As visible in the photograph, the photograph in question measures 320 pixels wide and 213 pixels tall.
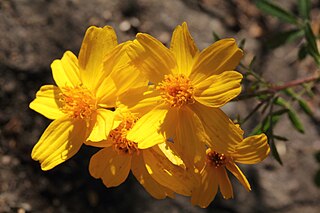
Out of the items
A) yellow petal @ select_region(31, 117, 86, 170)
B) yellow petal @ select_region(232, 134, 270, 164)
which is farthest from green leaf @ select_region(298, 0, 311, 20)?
yellow petal @ select_region(31, 117, 86, 170)

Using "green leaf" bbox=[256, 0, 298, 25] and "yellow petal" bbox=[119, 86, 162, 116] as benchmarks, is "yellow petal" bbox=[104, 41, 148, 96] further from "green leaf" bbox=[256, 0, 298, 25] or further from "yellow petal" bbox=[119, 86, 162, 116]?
"green leaf" bbox=[256, 0, 298, 25]

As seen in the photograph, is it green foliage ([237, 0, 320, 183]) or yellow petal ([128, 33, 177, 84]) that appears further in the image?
green foliage ([237, 0, 320, 183])

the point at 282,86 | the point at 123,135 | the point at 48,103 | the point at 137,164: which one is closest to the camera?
the point at 123,135

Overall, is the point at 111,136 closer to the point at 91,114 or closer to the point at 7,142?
the point at 91,114

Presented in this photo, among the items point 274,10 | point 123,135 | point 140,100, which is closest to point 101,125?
point 123,135

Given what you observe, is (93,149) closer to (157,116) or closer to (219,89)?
(157,116)

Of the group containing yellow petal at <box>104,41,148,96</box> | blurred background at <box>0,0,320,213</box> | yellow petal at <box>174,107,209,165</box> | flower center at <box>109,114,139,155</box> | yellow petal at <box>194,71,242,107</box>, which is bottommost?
blurred background at <box>0,0,320,213</box>
